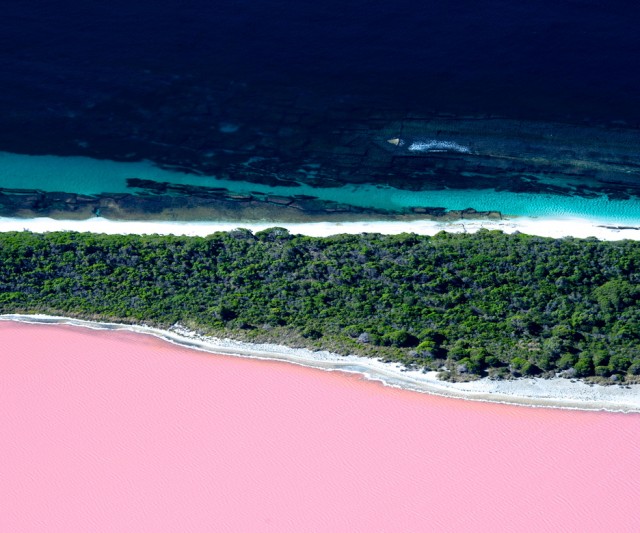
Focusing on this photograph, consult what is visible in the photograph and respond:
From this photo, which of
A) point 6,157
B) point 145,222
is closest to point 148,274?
point 145,222

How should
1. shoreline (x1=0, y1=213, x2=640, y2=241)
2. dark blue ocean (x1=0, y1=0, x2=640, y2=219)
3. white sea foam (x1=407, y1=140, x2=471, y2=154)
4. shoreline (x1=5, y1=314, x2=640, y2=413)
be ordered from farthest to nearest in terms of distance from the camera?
white sea foam (x1=407, y1=140, x2=471, y2=154) → dark blue ocean (x1=0, y1=0, x2=640, y2=219) → shoreline (x1=0, y1=213, x2=640, y2=241) → shoreline (x1=5, y1=314, x2=640, y2=413)

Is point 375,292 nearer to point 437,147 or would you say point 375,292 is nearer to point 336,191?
point 336,191

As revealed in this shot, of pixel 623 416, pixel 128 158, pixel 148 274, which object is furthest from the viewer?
pixel 128 158

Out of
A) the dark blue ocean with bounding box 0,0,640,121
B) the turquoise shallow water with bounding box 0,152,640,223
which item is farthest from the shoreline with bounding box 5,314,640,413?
the dark blue ocean with bounding box 0,0,640,121

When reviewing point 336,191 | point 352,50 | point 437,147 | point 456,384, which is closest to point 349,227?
point 336,191

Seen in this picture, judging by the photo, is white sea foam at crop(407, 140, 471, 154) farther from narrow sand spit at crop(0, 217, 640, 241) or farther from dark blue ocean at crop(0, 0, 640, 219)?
narrow sand spit at crop(0, 217, 640, 241)

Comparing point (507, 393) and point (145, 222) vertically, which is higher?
point (145, 222)

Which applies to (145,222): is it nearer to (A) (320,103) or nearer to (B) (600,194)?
(A) (320,103)

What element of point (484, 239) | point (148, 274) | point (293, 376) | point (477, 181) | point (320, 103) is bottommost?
point (293, 376)
